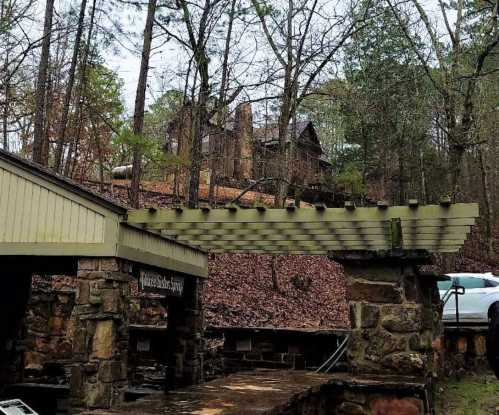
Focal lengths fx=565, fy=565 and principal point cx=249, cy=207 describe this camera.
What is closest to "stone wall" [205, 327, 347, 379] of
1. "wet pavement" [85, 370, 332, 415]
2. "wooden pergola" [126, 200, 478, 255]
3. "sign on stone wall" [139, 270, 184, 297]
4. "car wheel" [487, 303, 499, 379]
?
"sign on stone wall" [139, 270, 184, 297]

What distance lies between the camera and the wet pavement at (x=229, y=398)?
429 centimetres

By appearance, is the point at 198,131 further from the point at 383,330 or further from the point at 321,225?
the point at 383,330

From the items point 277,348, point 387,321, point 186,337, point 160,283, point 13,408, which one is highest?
point 160,283

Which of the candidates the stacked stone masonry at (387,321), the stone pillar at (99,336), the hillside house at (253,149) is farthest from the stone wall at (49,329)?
the hillside house at (253,149)

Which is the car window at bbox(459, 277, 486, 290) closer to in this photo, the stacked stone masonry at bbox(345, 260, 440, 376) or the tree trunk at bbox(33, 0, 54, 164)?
the stacked stone masonry at bbox(345, 260, 440, 376)

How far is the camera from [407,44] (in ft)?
75.0

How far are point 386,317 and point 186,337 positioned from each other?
15.8ft

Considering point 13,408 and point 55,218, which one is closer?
point 13,408

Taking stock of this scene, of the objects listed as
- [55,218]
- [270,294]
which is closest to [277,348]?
[55,218]

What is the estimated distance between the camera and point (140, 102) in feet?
50.9

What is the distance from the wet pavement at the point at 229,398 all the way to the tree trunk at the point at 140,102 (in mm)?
8586

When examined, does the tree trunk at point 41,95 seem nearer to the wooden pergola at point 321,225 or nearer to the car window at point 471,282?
the wooden pergola at point 321,225

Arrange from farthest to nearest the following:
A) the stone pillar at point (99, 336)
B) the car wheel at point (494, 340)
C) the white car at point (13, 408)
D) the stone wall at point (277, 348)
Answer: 1. the stone wall at point (277, 348)
2. the stone pillar at point (99, 336)
3. the white car at point (13, 408)
4. the car wheel at point (494, 340)

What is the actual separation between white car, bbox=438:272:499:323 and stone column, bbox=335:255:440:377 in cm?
829
